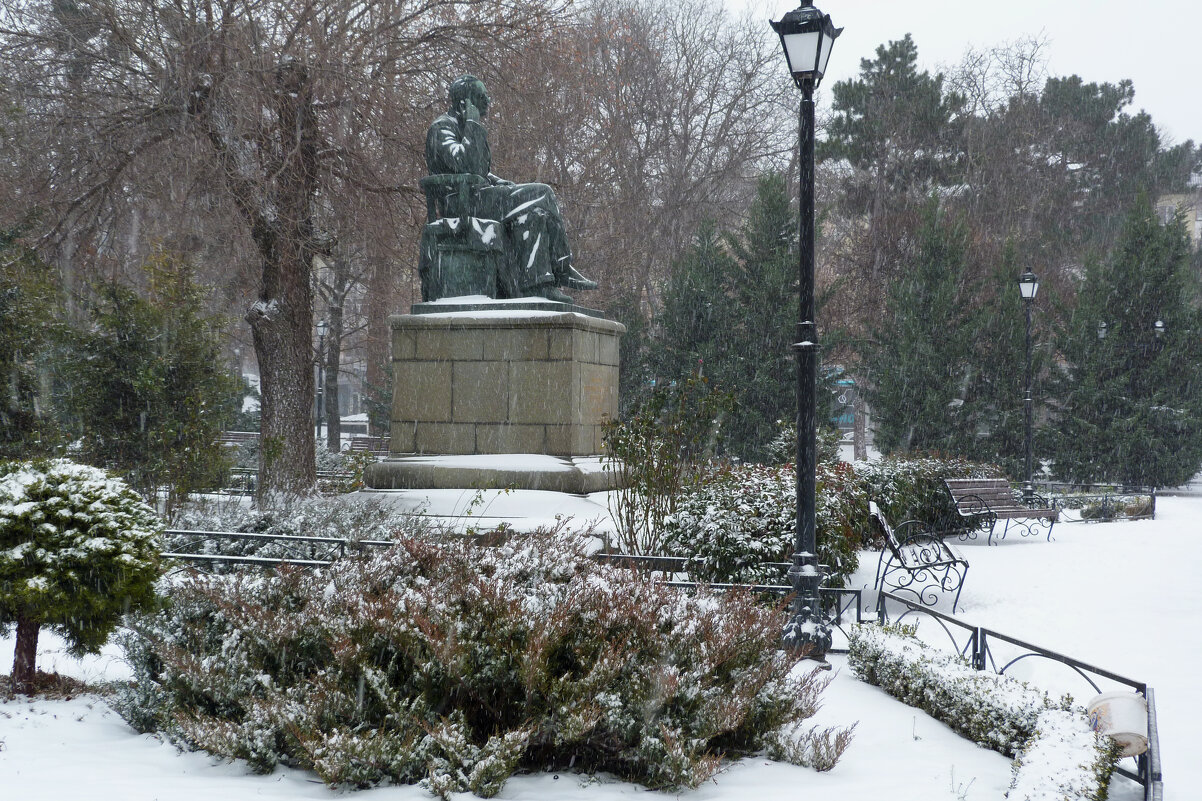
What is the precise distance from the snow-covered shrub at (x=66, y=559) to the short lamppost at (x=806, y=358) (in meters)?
4.07

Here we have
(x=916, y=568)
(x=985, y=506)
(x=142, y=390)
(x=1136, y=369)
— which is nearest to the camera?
(x=916, y=568)

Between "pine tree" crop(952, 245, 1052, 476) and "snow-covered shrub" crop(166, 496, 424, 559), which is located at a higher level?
"pine tree" crop(952, 245, 1052, 476)

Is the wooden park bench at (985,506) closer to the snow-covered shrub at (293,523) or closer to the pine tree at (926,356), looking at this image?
Answer: the pine tree at (926,356)

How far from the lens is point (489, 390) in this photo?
35.1 ft

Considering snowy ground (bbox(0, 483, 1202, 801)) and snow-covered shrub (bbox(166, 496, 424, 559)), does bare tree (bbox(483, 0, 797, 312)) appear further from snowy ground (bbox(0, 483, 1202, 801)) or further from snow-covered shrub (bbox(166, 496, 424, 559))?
snowy ground (bbox(0, 483, 1202, 801))

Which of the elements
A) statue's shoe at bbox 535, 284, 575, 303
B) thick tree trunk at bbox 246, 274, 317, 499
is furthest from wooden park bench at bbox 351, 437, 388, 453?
statue's shoe at bbox 535, 284, 575, 303

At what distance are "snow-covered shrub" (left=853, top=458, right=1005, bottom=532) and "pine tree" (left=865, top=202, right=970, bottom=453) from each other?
748cm

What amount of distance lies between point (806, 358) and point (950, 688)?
8.28 feet

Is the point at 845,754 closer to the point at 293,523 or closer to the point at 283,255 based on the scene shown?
the point at 293,523

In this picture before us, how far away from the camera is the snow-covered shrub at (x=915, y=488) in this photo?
12862mm

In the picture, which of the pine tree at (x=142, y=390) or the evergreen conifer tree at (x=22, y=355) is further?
the pine tree at (x=142, y=390)

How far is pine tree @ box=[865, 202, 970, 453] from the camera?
23.9 metres

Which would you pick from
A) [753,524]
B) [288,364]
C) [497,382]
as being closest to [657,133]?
[288,364]

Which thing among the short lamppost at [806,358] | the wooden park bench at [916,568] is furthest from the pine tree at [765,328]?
the short lamppost at [806,358]
